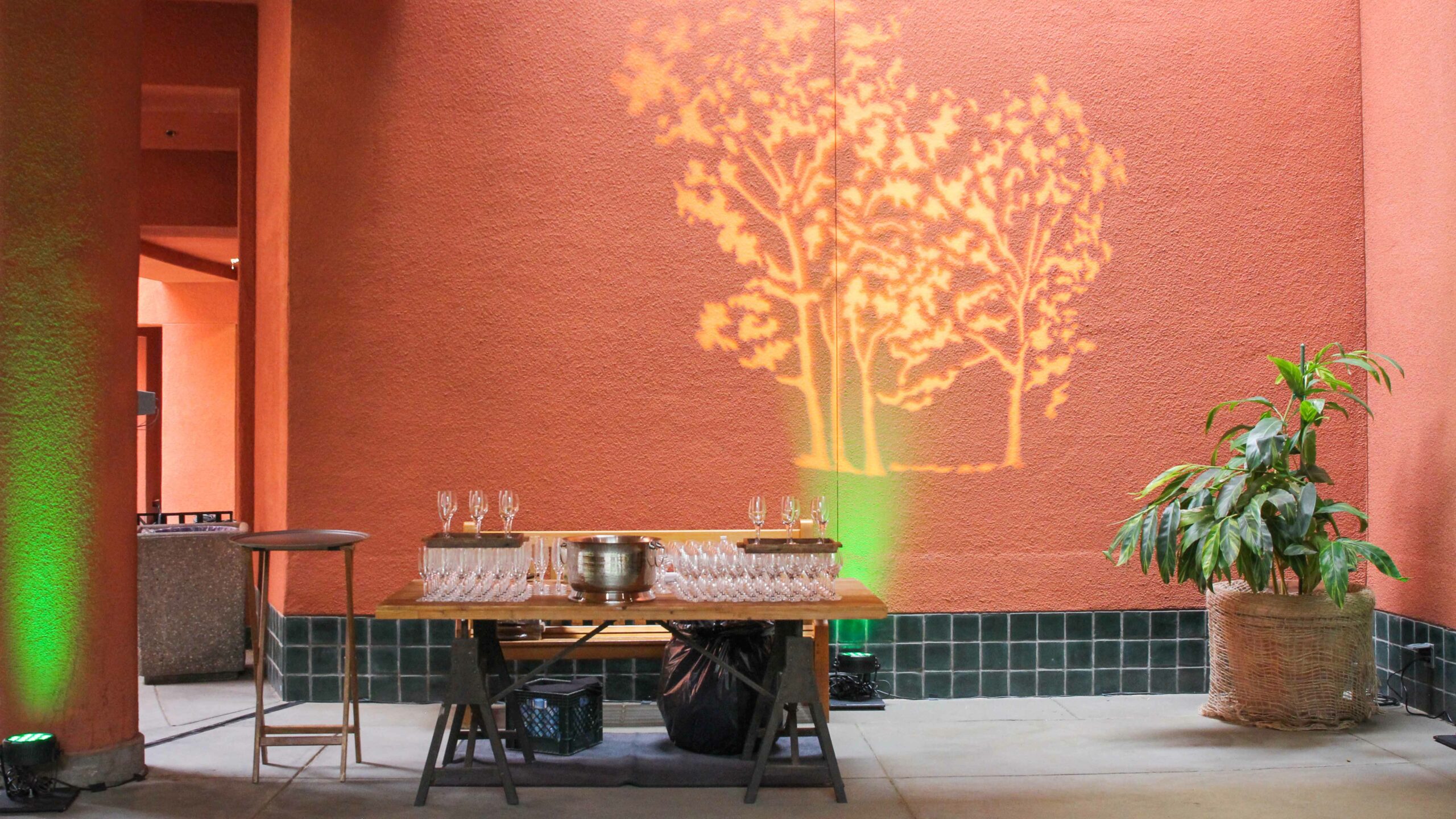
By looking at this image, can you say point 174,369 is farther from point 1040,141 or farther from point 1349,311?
point 1349,311

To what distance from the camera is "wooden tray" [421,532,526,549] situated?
352 centimetres

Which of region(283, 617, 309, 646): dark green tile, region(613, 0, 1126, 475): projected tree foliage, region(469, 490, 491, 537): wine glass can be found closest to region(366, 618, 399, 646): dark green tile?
region(283, 617, 309, 646): dark green tile

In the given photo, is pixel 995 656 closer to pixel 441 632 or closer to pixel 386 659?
pixel 441 632

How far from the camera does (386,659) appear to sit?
4738mm

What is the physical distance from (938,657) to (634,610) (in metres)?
1.91

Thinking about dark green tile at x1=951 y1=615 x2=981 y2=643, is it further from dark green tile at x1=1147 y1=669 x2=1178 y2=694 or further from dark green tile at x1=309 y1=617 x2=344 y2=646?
dark green tile at x1=309 y1=617 x2=344 y2=646

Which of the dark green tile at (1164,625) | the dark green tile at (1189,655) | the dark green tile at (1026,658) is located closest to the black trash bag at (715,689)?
the dark green tile at (1026,658)

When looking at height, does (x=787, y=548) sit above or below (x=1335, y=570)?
above

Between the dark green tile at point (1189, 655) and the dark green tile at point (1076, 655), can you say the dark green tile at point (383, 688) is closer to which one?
the dark green tile at point (1076, 655)

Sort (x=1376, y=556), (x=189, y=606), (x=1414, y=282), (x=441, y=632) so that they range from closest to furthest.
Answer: (x=1376, y=556), (x=1414, y=282), (x=441, y=632), (x=189, y=606)

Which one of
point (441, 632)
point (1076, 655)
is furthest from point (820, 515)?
point (441, 632)

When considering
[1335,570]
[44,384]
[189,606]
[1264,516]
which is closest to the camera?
[44,384]

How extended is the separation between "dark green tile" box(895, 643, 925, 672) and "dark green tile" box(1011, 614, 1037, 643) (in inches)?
14.8

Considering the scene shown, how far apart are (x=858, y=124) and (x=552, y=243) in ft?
4.34
